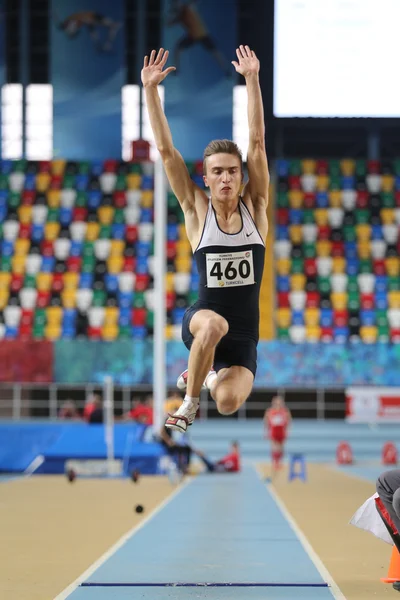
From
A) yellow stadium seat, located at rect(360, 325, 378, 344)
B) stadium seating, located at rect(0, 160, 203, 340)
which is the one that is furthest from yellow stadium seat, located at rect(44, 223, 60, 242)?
yellow stadium seat, located at rect(360, 325, 378, 344)

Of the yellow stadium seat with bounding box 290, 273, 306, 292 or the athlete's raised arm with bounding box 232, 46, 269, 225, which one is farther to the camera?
the yellow stadium seat with bounding box 290, 273, 306, 292

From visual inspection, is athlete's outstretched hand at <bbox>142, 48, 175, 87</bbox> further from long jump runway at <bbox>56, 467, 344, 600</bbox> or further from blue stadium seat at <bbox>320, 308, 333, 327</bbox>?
blue stadium seat at <bbox>320, 308, 333, 327</bbox>

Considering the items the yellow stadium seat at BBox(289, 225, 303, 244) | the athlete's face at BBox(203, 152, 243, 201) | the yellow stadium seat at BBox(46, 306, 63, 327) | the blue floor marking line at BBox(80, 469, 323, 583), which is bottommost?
the blue floor marking line at BBox(80, 469, 323, 583)

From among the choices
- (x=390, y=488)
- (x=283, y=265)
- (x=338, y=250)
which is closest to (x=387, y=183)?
(x=338, y=250)

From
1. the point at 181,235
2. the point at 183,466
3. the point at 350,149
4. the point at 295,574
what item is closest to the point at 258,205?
the point at 295,574

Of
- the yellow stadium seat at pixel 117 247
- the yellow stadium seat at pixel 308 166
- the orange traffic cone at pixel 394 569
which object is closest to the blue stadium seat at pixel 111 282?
the yellow stadium seat at pixel 117 247

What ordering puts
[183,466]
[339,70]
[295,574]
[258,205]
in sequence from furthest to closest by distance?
[339,70] → [183,466] → [295,574] → [258,205]

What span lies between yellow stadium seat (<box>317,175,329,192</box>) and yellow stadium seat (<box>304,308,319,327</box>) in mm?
4215

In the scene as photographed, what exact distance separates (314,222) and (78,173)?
286 inches

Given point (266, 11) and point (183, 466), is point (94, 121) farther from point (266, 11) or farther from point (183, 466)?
point (183, 466)

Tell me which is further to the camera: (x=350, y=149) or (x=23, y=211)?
(x=350, y=149)

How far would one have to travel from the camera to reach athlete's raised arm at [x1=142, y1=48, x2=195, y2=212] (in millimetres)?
5852

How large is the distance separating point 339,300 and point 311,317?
109cm

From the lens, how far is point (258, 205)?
6039mm
